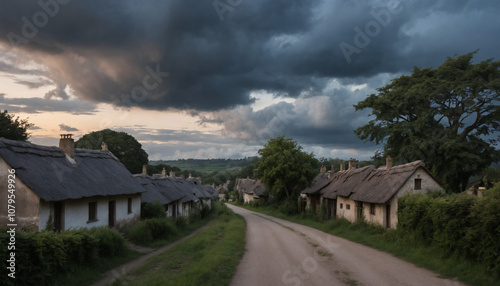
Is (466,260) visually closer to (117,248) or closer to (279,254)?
(279,254)

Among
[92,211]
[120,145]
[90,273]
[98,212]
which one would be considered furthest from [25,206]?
[120,145]

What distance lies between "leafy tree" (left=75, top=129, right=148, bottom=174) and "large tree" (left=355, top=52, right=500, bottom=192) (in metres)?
47.3

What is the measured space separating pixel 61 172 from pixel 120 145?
51962 millimetres

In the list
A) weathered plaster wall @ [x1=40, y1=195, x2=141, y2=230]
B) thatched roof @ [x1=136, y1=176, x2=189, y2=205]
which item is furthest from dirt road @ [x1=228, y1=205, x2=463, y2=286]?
thatched roof @ [x1=136, y1=176, x2=189, y2=205]

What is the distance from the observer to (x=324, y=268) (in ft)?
43.1

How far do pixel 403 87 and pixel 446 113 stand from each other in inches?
190

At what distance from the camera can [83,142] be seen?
65.4 m

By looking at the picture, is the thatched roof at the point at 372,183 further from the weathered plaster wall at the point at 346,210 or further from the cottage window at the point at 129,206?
the cottage window at the point at 129,206

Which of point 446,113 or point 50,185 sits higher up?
point 446,113

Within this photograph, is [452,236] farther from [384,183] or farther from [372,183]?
[372,183]

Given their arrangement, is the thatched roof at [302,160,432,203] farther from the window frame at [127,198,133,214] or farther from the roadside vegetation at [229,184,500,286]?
the window frame at [127,198,133,214]

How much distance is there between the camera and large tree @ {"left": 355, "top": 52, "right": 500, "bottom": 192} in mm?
31031

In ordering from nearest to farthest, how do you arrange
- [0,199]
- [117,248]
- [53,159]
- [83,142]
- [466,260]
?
[466,260]
[0,199]
[117,248]
[53,159]
[83,142]

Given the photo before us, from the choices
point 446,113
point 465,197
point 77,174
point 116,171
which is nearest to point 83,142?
point 116,171
